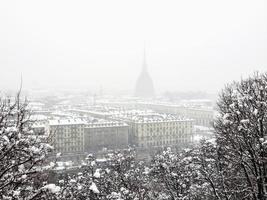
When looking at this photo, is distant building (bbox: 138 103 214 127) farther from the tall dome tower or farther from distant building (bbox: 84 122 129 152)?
the tall dome tower

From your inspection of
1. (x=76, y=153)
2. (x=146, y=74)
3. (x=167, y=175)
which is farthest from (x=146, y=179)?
(x=146, y=74)

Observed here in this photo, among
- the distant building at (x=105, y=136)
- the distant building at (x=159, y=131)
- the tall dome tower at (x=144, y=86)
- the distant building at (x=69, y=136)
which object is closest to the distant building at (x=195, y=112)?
the distant building at (x=159, y=131)

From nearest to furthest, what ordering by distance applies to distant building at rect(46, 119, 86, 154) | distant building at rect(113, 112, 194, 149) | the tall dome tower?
distant building at rect(46, 119, 86, 154), distant building at rect(113, 112, 194, 149), the tall dome tower

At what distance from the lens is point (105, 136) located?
168 ft

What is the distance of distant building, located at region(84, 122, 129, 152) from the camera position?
49.6 metres

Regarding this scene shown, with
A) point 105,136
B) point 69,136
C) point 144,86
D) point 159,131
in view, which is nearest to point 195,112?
point 159,131

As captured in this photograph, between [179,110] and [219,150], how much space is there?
71761mm

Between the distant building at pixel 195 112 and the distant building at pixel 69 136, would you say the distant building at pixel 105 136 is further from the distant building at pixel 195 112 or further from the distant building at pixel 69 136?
the distant building at pixel 195 112

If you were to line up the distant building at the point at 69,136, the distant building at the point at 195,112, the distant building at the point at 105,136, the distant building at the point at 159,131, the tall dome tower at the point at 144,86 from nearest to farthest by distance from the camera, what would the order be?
1. the distant building at the point at 69,136
2. the distant building at the point at 105,136
3. the distant building at the point at 159,131
4. the distant building at the point at 195,112
5. the tall dome tower at the point at 144,86

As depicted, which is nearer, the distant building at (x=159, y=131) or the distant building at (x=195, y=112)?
the distant building at (x=159, y=131)

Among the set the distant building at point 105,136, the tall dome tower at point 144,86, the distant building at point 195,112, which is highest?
the tall dome tower at point 144,86

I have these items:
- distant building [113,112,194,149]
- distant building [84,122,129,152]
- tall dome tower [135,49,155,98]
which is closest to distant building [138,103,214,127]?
distant building [113,112,194,149]

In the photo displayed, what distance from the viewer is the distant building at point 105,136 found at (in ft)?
163

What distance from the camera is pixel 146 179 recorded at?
1570cm
